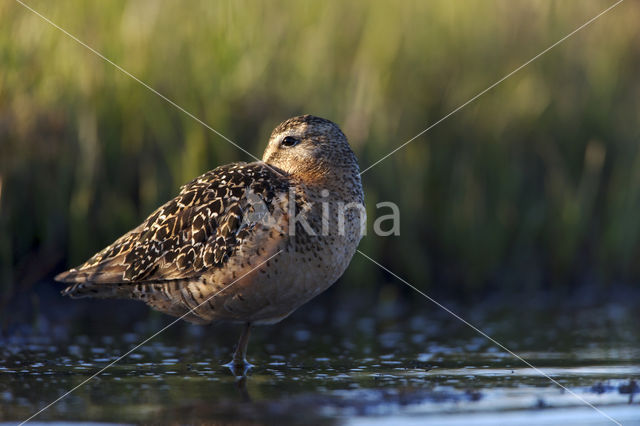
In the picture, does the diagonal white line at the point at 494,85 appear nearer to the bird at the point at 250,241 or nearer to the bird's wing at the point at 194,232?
the bird at the point at 250,241

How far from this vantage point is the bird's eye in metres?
6.74

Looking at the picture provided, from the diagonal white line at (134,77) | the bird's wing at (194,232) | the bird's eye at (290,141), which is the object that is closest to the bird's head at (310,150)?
the bird's eye at (290,141)

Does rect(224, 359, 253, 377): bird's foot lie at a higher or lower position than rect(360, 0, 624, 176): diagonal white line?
lower

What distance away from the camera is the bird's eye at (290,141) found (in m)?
6.74

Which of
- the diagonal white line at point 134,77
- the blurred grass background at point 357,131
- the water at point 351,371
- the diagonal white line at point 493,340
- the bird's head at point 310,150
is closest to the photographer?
the water at point 351,371

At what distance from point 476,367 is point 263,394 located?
1.50m

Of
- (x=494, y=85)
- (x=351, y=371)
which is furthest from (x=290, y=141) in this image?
(x=494, y=85)

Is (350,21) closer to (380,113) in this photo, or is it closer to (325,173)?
(380,113)

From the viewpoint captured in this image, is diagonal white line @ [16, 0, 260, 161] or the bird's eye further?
diagonal white line @ [16, 0, 260, 161]

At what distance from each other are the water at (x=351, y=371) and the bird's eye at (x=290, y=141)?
140 cm

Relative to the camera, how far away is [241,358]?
6398mm

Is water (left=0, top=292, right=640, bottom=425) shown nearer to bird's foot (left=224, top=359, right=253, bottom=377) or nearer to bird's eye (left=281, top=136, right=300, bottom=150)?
bird's foot (left=224, top=359, right=253, bottom=377)

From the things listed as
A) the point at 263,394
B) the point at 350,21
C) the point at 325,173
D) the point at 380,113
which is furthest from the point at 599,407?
the point at 350,21

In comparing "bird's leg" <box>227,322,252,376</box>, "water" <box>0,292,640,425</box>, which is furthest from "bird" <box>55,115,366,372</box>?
"water" <box>0,292,640,425</box>
